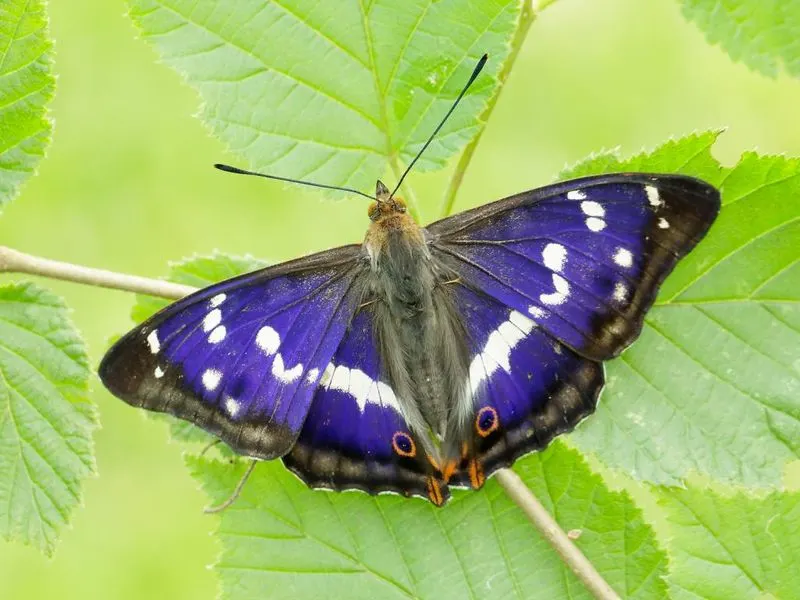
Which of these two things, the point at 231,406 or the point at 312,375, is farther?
the point at 312,375

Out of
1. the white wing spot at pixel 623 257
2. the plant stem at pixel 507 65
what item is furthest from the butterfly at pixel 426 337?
the plant stem at pixel 507 65

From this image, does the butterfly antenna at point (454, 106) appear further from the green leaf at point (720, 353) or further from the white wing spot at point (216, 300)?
the white wing spot at point (216, 300)

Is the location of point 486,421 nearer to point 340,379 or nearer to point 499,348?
point 499,348

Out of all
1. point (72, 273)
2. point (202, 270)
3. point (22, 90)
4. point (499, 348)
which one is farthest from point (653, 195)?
point (22, 90)

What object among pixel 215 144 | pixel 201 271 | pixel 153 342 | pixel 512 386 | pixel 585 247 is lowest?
pixel 512 386

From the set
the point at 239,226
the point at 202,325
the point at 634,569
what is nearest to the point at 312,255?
the point at 202,325

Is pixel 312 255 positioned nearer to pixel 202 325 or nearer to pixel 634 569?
pixel 202 325
